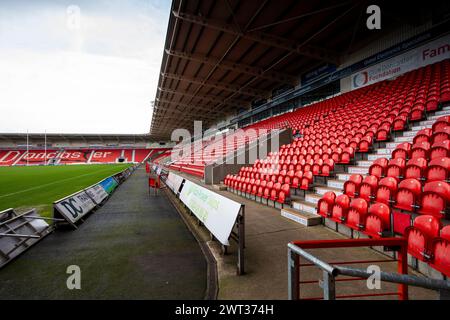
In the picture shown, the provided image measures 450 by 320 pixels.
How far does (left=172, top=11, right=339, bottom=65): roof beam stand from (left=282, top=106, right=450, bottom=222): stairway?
876cm

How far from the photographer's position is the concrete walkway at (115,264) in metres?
2.84

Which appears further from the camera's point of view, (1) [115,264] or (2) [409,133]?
(2) [409,133]

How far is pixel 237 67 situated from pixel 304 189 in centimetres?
1336

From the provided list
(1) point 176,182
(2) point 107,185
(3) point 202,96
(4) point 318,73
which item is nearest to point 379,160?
(1) point 176,182

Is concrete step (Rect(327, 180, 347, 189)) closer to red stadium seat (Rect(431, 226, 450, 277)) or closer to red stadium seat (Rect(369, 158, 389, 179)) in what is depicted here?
red stadium seat (Rect(369, 158, 389, 179))

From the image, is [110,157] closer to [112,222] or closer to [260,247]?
[112,222]

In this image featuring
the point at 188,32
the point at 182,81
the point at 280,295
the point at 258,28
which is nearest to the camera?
the point at 280,295

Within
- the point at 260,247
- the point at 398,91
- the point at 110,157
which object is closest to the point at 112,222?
the point at 260,247

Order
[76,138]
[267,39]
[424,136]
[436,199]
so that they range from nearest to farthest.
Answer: [436,199] < [424,136] < [267,39] < [76,138]

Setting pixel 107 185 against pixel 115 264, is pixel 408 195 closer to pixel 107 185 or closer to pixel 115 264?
pixel 115 264

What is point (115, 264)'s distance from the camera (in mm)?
3633

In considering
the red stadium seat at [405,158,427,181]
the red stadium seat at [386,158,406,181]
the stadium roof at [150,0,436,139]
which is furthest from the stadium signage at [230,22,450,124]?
the red stadium seat at [405,158,427,181]

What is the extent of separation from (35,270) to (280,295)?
3538 millimetres
